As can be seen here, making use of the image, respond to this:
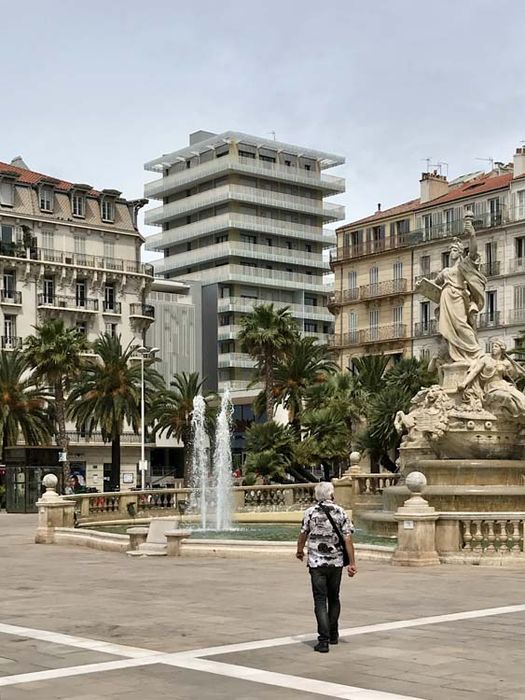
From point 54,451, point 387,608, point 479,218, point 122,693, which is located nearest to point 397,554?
point 387,608

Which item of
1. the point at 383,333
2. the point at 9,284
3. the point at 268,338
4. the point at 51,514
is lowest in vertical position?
the point at 51,514

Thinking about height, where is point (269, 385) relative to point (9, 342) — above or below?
below

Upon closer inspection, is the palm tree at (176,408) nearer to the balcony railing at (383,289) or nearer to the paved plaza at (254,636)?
the balcony railing at (383,289)

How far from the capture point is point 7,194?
79375 millimetres

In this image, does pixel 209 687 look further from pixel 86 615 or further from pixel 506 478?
pixel 506 478

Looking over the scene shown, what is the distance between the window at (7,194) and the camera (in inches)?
3113

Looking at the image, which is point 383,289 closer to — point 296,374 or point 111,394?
point 296,374

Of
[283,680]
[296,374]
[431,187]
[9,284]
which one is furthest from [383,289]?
[283,680]

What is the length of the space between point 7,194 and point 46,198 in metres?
3.34

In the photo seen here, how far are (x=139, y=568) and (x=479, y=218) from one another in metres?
54.5

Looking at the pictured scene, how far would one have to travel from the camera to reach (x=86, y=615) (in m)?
14.2

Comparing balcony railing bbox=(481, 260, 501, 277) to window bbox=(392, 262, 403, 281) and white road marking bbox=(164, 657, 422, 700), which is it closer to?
window bbox=(392, 262, 403, 281)

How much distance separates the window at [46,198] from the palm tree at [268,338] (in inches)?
884

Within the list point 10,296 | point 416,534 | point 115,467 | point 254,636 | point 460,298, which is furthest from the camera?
point 10,296
